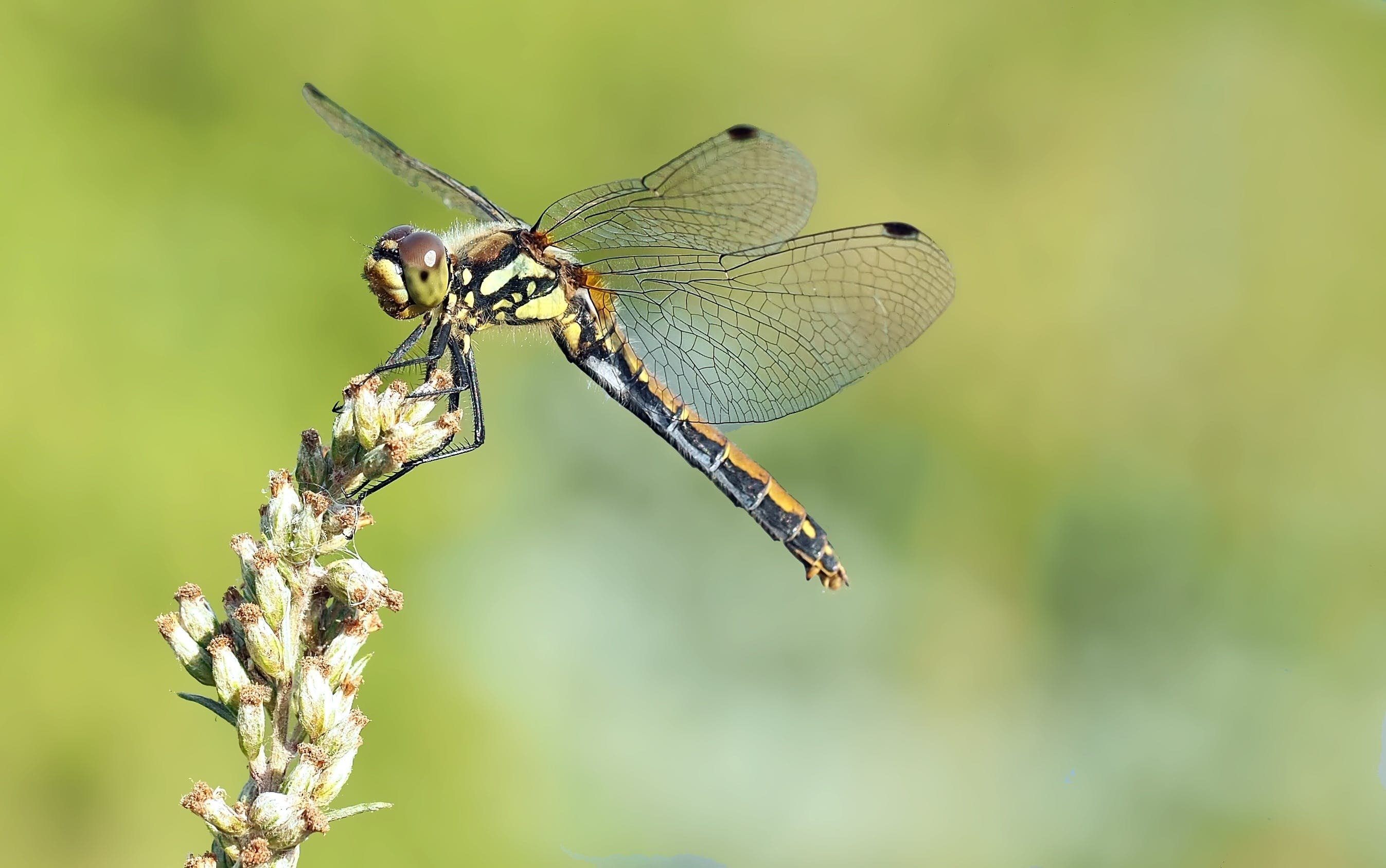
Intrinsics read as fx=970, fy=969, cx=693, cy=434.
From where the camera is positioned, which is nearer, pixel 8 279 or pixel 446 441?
pixel 446 441

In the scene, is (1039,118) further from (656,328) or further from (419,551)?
(419,551)

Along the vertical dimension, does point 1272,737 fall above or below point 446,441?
above

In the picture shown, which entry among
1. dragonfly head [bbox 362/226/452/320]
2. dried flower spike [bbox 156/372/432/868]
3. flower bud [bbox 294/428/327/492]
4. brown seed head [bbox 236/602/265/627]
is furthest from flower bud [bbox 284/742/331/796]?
dragonfly head [bbox 362/226/452/320]

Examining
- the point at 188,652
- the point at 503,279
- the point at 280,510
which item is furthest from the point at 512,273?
the point at 188,652

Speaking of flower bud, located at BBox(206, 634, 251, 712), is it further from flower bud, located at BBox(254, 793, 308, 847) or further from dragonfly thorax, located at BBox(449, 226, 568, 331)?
dragonfly thorax, located at BBox(449, 226, 568, 331)

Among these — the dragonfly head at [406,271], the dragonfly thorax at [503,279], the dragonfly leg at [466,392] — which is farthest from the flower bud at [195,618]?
the dragonfly thorax at [503,279]

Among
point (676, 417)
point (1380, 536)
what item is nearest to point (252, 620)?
point (676, 417)

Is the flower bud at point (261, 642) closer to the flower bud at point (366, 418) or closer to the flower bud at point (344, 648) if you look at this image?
the flower bud at point (344, 648)
